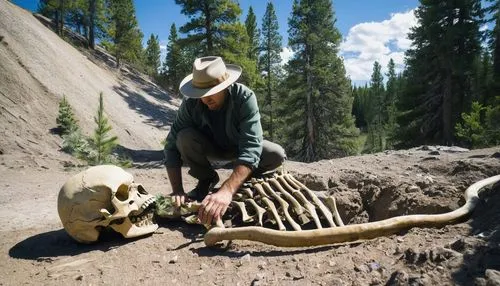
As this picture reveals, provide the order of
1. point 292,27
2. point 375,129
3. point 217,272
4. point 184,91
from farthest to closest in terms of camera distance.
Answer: point 375,129 < point 292,27 < point 184,91 < point 217,272

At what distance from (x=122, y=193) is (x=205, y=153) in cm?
102

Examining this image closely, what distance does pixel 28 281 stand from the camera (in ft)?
8.82

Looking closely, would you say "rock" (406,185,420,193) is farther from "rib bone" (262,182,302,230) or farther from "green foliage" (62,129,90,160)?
"green foliage" (62,129,90,160)

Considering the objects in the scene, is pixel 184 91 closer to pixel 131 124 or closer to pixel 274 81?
pixel 131 124

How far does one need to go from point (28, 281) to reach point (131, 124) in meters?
18.9

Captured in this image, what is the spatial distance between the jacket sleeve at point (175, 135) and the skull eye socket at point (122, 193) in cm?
58

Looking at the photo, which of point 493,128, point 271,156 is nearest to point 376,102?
point 493,128

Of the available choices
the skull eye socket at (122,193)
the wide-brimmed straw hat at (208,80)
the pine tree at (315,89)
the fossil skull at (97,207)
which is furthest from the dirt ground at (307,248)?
the pine tree at (315,89)

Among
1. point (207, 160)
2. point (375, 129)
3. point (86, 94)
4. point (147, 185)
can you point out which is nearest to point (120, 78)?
point (86, 94)

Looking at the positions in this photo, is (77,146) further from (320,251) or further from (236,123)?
(320,251)

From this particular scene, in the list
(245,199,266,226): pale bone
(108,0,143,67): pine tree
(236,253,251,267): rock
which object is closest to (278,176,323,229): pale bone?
(245,199,266,226): pale bone

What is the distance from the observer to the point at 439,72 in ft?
59.4

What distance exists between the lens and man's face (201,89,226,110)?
3592mm

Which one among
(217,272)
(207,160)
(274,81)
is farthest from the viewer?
(274,81)
